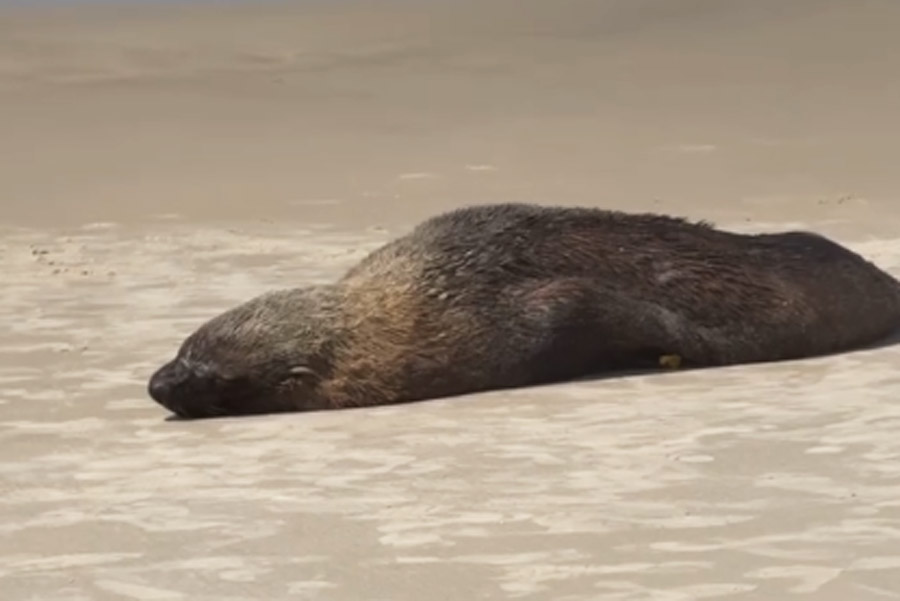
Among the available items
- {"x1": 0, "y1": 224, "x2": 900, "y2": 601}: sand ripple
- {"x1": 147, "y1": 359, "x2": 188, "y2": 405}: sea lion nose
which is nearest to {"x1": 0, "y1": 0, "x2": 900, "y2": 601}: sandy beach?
{"x1": 0, "y1": 224, "x2": 900, "y2": 601}: sand ripple

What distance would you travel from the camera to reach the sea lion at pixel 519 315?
8109 mm

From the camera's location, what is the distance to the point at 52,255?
41.4 feet

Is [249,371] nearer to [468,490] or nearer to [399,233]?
[468,490]

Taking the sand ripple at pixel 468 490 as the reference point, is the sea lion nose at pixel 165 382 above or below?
above

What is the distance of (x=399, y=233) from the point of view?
522 inches

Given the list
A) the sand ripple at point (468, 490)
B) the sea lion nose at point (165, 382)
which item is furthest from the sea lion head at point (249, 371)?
the sand ripple at point (468, 490)

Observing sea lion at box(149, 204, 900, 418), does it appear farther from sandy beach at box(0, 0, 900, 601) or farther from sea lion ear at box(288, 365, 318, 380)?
sandy beach at box(0, 0, 900, 601)

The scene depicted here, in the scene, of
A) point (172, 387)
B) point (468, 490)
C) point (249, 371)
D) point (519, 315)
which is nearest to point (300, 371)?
point (249, 371)

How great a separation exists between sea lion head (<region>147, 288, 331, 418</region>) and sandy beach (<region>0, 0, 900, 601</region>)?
183mm

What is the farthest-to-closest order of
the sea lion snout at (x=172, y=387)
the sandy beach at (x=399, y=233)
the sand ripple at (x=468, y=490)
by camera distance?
the sea lion snout at (x=172, y=387) → the sandy beach at (x=399, y=233) → the sand ripple at (x=468, y=490)

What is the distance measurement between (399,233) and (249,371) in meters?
5.21

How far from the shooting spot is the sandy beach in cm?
556

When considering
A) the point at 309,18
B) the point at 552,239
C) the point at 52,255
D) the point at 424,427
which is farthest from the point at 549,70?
the point at 424,427

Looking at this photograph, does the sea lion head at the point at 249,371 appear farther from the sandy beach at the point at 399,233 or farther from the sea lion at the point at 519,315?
the sandy beach at the point at 399,233
